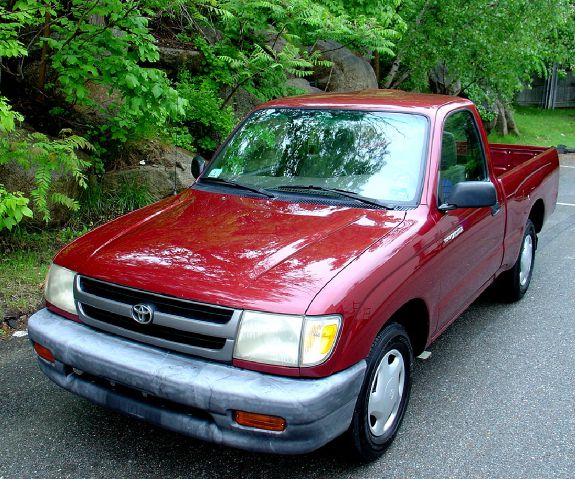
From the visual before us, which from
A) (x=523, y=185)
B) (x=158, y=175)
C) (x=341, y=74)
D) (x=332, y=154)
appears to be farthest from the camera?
(x=341, y=74)

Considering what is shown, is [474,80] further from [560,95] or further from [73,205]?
[560,95]

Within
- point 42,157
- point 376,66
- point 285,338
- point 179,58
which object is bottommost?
point 285,338

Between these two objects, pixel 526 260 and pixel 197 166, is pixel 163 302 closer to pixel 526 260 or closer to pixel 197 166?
pixel 197 166

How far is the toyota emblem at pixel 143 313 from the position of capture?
2932 millimetres

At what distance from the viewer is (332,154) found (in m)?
4.06

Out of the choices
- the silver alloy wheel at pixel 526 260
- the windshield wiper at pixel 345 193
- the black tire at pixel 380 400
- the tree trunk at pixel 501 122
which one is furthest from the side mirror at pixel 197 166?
the tree trunk at pixel 501 122

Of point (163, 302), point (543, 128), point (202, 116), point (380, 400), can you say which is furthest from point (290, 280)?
point (543, 128)

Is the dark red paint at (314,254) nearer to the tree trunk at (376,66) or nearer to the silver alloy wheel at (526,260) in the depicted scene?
the silver alloy wheel at (526,260)

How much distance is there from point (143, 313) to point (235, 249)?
54 cm

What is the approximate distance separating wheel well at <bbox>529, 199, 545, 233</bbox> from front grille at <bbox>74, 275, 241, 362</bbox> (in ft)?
13.2

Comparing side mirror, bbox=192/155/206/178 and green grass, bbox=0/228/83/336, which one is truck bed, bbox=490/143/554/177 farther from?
green grass, bbox=0/228/83/336

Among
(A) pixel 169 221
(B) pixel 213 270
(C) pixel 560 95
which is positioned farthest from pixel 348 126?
(C) pixel 560 95

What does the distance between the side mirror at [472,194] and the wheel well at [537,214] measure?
2.41 m

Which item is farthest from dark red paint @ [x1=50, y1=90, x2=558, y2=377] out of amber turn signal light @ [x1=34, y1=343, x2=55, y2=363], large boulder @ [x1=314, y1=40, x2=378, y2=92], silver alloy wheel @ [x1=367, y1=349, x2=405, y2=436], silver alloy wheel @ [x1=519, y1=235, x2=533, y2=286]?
large boulder @ [x1=314, y1=40, x2=378, y2=92]
